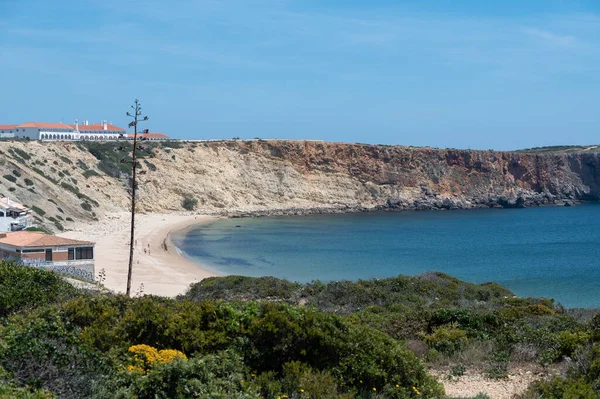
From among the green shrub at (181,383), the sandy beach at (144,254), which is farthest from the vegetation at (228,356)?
the sandy beach at (144,254)

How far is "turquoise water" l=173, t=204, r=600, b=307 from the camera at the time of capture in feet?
127

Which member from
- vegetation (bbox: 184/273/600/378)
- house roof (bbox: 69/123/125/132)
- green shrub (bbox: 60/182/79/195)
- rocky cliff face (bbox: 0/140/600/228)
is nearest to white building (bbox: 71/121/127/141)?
house roof (bbox: 69/123/125/132)

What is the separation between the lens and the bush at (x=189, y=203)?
2965 inches

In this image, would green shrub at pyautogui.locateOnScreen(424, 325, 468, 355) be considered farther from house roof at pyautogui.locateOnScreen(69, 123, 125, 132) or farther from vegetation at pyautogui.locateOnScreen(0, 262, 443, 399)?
house roof at pyautogui.locateOnScreen(69, 123, 125, 132)

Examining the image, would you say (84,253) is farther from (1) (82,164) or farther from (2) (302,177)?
(2) (302,177)

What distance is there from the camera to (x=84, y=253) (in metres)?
27.5

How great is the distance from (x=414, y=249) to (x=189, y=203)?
108ft

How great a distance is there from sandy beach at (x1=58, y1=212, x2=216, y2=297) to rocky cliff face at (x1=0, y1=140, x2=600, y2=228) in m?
4.40

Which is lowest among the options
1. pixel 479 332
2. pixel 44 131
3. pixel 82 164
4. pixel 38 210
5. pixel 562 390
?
pixel 38 210

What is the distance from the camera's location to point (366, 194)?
91.1 meters

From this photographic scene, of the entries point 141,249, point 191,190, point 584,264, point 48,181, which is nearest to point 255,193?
point 191,190

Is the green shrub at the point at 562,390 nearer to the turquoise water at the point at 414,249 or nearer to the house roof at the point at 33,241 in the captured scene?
the house roof at the point at 33,241

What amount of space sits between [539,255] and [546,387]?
157ft

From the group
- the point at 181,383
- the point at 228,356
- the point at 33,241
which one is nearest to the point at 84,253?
the point at 33,241
